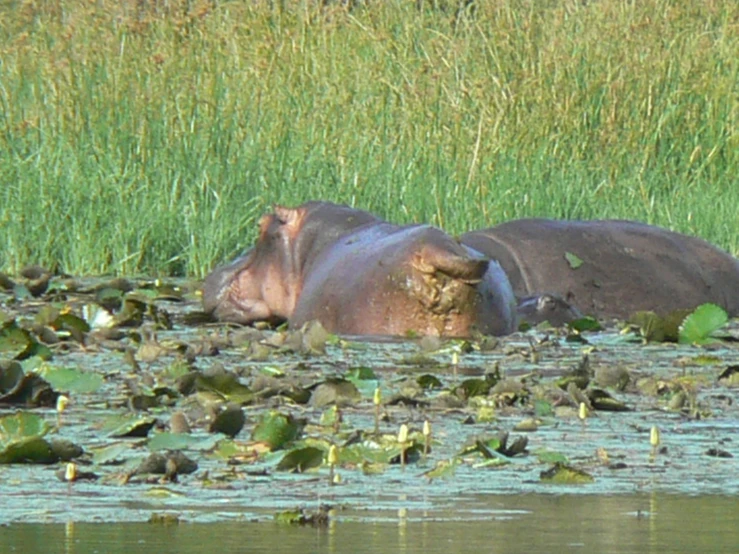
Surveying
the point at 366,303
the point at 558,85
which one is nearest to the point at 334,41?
the point at 558,85

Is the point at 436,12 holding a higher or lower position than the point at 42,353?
higher

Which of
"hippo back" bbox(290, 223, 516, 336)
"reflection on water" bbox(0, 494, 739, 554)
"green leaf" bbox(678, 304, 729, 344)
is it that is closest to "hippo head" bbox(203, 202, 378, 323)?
"hippo back" bbox(290, 223, 516, 336)

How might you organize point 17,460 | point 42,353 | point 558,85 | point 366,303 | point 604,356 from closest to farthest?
point 17,460 → point 42,353 → point 604,356 → point 366,303 → point 558,85

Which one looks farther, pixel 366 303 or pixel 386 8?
pixel 386 8

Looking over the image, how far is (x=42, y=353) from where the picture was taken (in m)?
5.62

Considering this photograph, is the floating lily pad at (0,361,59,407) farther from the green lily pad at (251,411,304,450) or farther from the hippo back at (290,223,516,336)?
the hippo back at (290,223,516,336)

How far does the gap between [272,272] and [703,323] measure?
1875 millimetres

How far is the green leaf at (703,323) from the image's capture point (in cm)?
655

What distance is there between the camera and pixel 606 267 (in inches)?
300

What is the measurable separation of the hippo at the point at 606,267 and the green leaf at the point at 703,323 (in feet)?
3.06

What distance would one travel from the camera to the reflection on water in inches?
114

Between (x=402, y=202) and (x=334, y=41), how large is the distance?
110 inches

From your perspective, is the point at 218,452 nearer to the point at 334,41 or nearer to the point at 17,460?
the point at 17,460

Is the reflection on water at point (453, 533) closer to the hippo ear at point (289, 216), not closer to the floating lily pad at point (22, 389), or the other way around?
the floating lily pad at point (22, 389)
